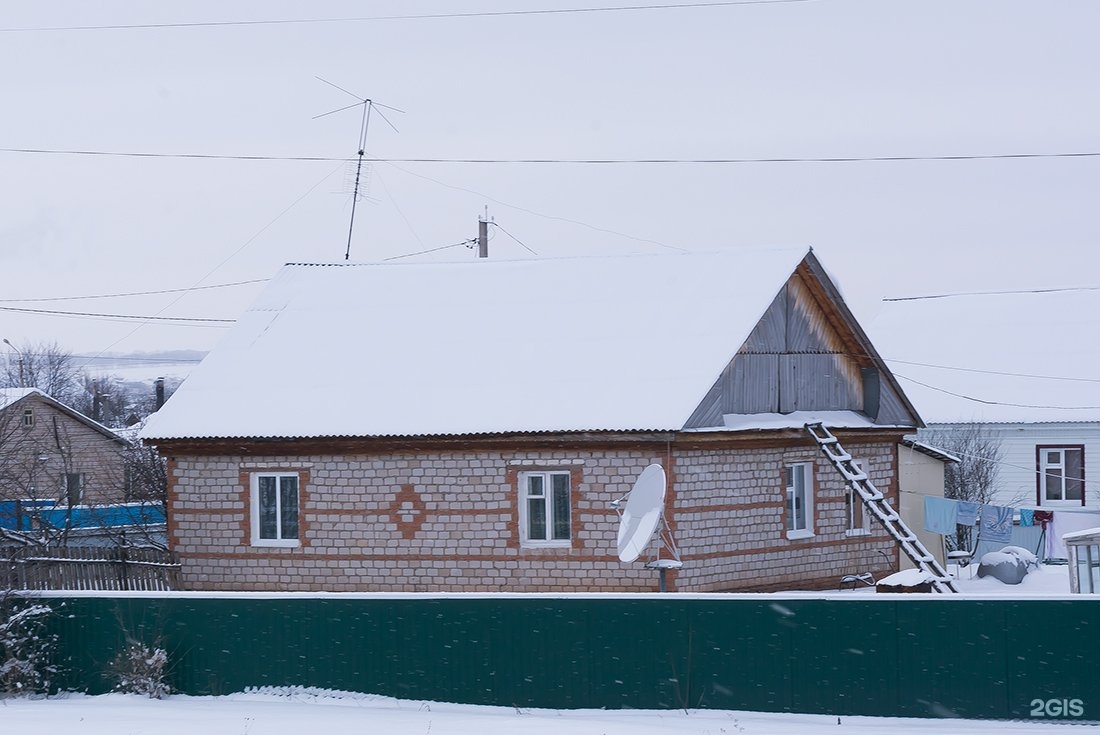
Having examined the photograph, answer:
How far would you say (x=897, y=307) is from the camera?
48469mm

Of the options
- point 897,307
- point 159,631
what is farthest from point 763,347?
point 897,307

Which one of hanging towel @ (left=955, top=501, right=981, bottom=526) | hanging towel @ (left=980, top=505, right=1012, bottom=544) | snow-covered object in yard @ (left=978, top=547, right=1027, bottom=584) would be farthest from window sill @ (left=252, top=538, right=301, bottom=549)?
hanging towel @ (left=980, top=505, right=1012, bottom=544)

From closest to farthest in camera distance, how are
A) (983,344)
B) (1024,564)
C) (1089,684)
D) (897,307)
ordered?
1. (1089,684)
2. (1024,564)
3. (983,344)
4. (897,307)

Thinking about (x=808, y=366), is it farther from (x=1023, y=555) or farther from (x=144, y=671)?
(x=144, y=671)

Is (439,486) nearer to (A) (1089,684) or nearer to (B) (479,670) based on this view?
(B) (479,670)

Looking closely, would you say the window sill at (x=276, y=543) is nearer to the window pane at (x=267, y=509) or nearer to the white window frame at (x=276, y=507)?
the white window frame at (x=276, y=507)

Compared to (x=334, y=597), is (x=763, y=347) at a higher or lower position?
higher

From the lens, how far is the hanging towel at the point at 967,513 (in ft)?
97.7

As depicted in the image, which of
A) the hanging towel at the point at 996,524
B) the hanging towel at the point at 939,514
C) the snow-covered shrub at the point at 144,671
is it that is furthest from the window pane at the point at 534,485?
the hanging towel at the point at 996,524

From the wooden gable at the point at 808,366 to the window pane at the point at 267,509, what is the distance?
774 centimetres

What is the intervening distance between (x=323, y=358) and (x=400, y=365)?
1.67m

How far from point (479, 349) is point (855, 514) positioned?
7.61 metres

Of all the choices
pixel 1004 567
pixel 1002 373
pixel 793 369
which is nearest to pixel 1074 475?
pixel 1002 373

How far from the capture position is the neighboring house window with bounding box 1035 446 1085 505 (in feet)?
125
